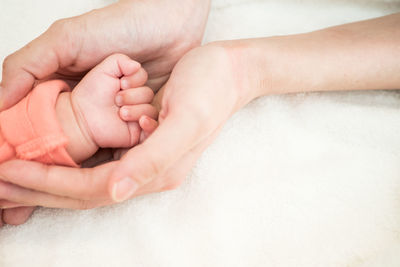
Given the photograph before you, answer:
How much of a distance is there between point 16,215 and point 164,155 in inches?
19.9

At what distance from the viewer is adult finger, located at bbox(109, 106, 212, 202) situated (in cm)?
63

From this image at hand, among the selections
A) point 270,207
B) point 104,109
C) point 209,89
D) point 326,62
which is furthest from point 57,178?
point 326,62

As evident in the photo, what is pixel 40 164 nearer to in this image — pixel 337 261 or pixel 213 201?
Answer: pixel 213 201

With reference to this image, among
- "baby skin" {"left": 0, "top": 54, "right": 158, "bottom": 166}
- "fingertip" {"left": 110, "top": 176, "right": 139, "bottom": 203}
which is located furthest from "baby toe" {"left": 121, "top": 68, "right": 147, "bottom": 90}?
"fingertip" {"left": 110, "top": 176, "right": 139, "bottom": 203}

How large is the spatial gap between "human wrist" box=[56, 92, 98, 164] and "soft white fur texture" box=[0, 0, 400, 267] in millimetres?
179

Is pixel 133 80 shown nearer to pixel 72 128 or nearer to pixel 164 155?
pixel 72 128

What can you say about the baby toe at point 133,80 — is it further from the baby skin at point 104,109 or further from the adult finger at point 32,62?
the adult finger at point 32,62

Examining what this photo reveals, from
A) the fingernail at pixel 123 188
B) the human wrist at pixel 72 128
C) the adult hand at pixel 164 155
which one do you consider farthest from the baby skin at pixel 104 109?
the fingernail at pixel 123 188

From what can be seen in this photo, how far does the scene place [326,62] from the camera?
986 mm

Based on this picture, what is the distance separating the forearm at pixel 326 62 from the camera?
0.98 m

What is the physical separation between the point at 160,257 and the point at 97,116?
16.2 inches

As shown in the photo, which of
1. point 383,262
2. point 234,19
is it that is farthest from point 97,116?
point 383,262

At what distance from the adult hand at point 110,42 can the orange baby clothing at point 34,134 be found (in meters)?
0.09

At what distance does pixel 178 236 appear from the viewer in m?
0.88
